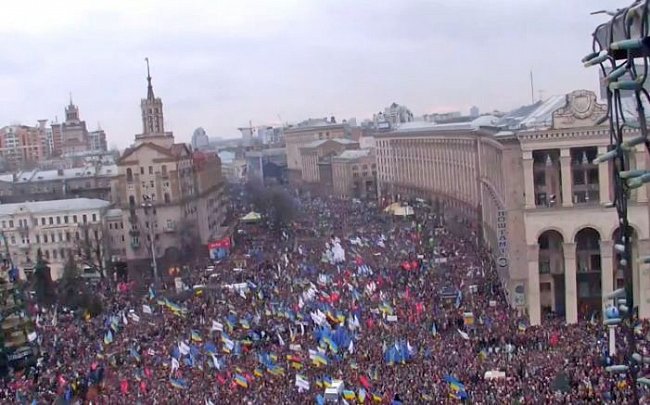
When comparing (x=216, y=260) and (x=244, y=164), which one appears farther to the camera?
(x=244, y=164)

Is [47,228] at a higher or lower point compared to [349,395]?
higher

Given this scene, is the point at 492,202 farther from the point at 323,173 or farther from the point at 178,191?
the point at 323,173

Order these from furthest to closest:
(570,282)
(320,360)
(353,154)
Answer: (353,154) < (570,282) < (320,360)

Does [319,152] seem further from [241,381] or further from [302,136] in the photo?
[241,381]

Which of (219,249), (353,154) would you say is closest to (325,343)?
(219,249)

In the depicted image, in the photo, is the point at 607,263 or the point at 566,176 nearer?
the point at 607,263

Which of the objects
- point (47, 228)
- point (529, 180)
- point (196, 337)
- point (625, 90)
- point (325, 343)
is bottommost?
point (196, 337)

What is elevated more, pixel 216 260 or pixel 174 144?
pixel 174 144

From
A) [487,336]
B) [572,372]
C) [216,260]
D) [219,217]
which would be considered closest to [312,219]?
[219,217]

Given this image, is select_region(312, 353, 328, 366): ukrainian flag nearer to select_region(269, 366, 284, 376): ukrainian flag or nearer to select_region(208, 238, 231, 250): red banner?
select_region(269, 366, 284, 376): ukrainian flag
